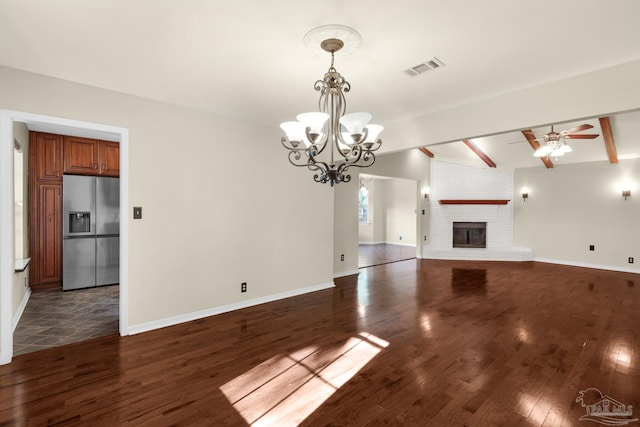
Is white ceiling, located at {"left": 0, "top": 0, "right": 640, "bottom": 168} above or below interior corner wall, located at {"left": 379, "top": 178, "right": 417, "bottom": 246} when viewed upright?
above

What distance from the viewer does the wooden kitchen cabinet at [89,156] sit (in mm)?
5023

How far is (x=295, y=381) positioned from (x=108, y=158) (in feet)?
16.6

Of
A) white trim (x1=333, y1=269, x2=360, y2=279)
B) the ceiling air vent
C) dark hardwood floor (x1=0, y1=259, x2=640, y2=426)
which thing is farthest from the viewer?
white trim (x1=333, y1=269, x2=360, y2=279)

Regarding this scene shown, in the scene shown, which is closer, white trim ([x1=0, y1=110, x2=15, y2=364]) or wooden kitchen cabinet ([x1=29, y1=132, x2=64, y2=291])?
white trim ([x1=0, y1=110, x2=15, y2=364])

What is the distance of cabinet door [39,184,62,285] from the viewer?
16.1 feet

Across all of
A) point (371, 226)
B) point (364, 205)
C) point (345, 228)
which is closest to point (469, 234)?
point (371, 226)

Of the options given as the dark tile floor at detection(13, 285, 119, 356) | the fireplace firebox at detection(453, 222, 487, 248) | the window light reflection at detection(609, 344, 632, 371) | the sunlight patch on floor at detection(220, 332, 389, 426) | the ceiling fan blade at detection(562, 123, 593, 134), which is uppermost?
the ceiling fan blade at detection(562, 123, 593, 134)

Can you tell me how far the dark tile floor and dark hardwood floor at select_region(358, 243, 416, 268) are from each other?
4.97 meters

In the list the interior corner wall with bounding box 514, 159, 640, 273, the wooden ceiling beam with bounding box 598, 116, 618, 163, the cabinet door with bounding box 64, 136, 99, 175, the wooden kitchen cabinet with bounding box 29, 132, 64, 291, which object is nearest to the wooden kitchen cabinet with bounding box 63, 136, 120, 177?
the cabinet door with bounding box 64, 136, 99, 175

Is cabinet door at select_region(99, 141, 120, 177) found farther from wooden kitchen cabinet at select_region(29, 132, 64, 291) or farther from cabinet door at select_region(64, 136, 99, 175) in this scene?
wooden kitchen cabinet at select_region(29, 132, 64, 291)

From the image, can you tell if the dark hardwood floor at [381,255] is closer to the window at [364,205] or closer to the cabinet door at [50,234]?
the window at [364,205]

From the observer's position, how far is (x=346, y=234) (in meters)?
6.25

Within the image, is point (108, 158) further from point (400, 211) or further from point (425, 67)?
point (400, 211)

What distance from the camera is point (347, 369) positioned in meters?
2.60
